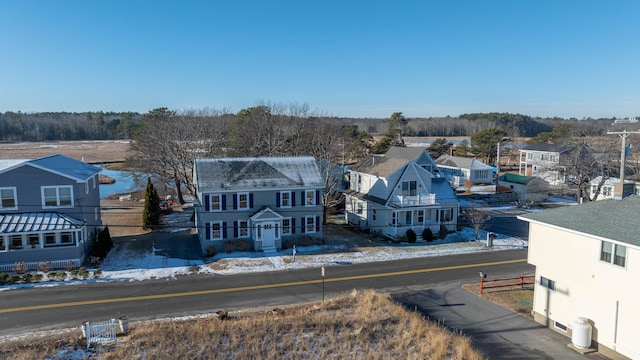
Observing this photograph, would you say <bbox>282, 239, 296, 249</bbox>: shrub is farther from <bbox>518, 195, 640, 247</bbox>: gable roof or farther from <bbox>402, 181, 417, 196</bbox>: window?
<bbox>518, 195, 640, 247</bbox>: gable roof

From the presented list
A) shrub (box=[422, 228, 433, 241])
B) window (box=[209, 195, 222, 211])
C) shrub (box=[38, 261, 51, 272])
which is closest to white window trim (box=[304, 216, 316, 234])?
window (box=[209, 195, 222, 211])

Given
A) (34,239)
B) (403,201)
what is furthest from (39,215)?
(403,201)

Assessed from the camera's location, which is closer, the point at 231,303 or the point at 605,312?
the point at 605,312

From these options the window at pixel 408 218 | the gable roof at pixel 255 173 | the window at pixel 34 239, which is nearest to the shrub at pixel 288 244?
the gable roof at pixel 255 173

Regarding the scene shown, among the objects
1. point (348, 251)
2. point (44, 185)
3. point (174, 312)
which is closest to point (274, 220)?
point (348, 251)

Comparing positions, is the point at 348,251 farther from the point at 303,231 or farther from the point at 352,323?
the point at 352,323

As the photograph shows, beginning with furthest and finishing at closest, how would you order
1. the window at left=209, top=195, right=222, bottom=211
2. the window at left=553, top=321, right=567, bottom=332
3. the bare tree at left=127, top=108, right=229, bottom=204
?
the bare tree at left=127, top=108, right=229, bottom=204, the window at left=209, top=195, right=222, bottom=211, the window at left=553, top=321, right=567, bottom=332
